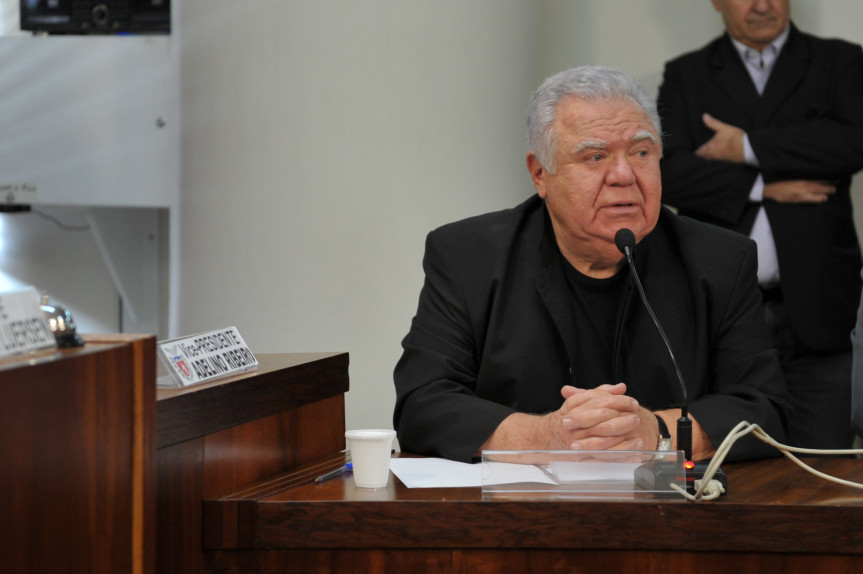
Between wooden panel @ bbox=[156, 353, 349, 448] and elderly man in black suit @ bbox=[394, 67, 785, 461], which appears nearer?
wooden panel @ bbox=[156, 353, 349, 448]

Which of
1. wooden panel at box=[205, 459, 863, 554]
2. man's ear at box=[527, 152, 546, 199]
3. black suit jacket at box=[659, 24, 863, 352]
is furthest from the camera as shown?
black suit jacket at box=[659, 24, 863, 352]

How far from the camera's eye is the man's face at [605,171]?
6.65 feet

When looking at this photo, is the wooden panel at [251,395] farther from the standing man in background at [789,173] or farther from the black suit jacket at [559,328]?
the standing man in background at [789,173]

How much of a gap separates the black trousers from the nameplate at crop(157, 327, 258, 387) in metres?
2.22

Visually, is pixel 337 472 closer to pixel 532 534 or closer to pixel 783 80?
pixel 532 534

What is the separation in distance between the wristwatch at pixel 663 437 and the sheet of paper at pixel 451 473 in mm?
322

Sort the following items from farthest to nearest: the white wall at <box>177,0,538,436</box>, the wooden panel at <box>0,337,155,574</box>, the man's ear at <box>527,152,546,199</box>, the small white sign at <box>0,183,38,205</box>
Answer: the small white sign at <box>0,183,38,205</box> → the white wall at <box>177,0,538,436</box> → the man's ear at <box>527,152,546,199</box> → the wooden panel at <box>0,337,155,574</box>

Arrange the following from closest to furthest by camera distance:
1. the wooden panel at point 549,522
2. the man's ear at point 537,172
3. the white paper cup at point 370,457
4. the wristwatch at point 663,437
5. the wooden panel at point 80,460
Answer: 1. the wooden panel at point 80,460
2. the wooden panel at point 549,522
3. the white paper cup at point 370,457
4. the wristwatch at point 663,437
5. the man's ear at point 537,172

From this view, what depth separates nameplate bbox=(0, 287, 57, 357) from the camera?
1.07 metres

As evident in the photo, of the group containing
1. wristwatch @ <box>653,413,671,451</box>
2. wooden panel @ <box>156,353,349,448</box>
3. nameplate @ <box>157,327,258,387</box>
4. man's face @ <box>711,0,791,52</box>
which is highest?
man's face @ <box>711,0,791,52</box>

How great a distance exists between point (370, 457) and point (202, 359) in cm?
30

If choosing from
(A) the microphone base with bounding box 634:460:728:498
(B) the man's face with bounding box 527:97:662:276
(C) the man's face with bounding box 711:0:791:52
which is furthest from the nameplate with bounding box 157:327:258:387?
(C) the man's face with bounding box 711:0:791:52

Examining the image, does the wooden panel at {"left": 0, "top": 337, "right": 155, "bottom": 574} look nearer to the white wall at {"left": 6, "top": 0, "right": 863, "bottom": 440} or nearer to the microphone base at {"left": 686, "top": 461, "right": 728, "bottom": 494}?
the microphone base at {"left": 686, "top": 461, "right": 728, "bottom": 494}

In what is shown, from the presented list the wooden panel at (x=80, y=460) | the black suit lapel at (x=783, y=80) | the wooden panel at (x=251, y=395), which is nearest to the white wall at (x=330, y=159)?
the black suit lapel at (x=783, y=80)
